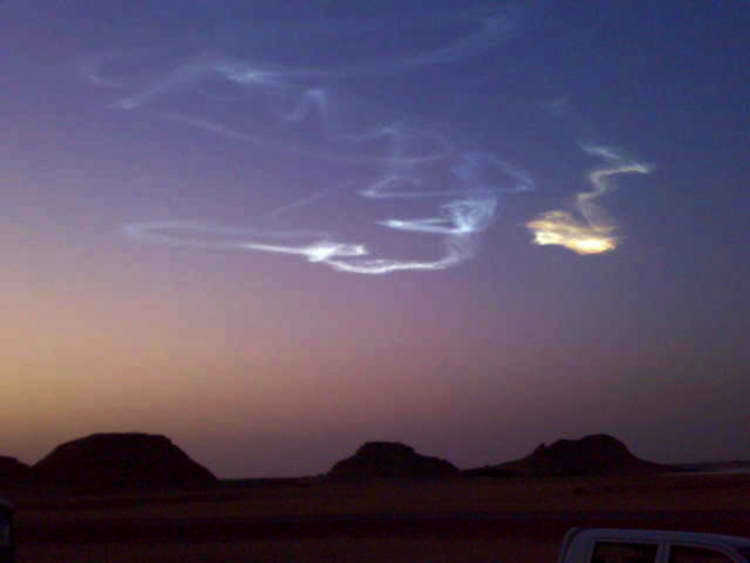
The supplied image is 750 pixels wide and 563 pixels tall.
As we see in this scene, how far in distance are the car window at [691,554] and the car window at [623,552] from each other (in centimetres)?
18

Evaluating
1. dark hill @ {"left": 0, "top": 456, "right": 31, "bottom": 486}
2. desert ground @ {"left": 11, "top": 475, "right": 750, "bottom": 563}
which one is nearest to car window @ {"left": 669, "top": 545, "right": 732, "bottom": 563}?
desert ground @ {"left": 11, "top": 475, "right": 750, "bottom": 563}

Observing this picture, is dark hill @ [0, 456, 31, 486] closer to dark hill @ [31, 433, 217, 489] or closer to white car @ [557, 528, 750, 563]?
dark hill @ [31, 433, 217, 489]

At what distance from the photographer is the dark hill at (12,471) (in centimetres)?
13700

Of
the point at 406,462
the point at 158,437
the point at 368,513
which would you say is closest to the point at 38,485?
the point at 158,437

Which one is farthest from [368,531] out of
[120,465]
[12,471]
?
[12,471]

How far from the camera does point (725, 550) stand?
9039 mm

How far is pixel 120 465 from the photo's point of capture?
477ft

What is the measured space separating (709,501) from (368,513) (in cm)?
1767

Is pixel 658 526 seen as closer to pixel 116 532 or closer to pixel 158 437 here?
pixel 116 532

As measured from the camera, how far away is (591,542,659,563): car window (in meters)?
9.51

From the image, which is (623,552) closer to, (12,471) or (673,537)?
(673,537)

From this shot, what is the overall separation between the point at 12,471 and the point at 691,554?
147453 millimetres

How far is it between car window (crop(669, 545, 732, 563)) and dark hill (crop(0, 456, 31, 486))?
137405 millimetres

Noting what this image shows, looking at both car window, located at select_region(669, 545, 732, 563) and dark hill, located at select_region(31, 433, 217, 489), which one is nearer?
car window, located at select_region(669, 545, 732, 563)
